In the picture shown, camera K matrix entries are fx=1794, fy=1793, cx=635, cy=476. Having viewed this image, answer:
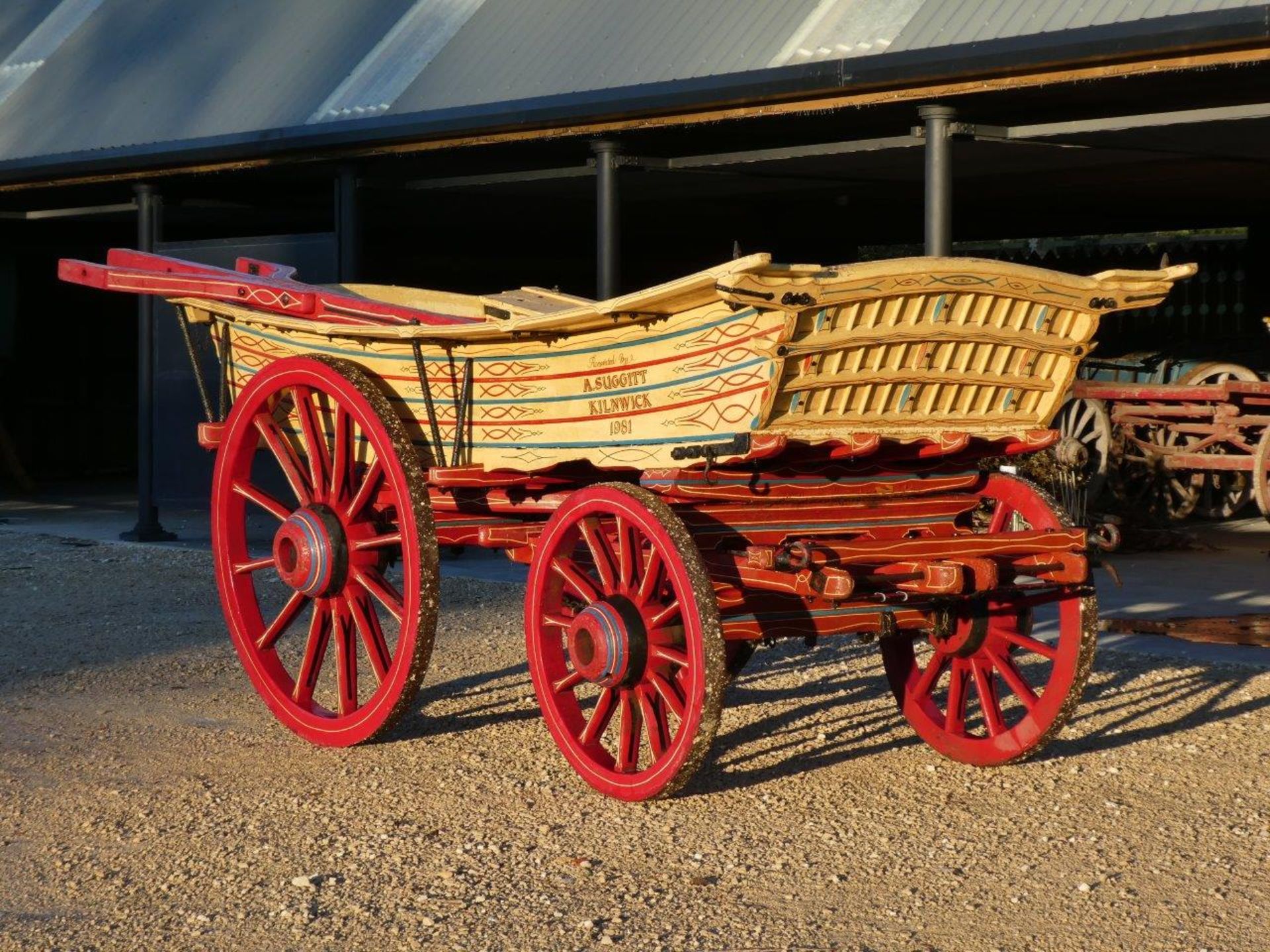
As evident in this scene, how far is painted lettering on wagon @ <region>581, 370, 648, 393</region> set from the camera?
5078 mm

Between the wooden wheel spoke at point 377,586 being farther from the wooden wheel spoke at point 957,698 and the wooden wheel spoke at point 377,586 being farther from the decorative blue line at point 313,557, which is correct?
the wooden wheel spoke at point 957,698

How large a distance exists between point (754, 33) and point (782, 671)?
3285 millimetres

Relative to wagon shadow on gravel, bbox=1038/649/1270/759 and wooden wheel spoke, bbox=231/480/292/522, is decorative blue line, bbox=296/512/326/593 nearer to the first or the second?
wooden wheel spoke, bbox=231/480/292/522

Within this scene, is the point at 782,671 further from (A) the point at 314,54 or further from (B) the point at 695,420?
(A) the point at 314,54

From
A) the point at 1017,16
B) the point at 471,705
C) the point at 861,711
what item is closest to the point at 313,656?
the point at 471,705

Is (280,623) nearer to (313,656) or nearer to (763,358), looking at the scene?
(313,656)

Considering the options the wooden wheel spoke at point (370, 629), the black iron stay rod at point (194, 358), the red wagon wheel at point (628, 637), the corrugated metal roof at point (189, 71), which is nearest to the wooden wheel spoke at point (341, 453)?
the wooden wheel spoke at point (370, 629)

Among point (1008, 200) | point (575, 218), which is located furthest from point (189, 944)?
point (575, 218)

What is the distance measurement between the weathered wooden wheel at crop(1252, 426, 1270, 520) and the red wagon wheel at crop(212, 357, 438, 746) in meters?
7.00

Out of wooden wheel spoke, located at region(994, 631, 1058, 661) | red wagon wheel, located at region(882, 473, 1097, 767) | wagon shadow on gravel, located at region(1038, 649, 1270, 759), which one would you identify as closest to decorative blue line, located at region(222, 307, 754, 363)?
red wagon wheel, located at region(882, 473, 1097, 767)

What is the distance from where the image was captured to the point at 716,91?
8.21m

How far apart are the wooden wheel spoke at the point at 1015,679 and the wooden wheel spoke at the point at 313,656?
85.2 inches

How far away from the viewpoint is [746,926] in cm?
406

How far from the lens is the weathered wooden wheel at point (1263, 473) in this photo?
1132 cm
